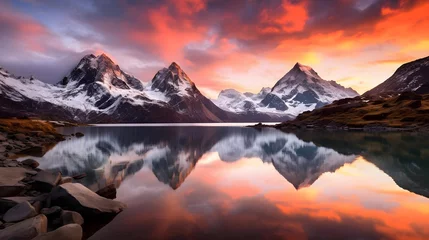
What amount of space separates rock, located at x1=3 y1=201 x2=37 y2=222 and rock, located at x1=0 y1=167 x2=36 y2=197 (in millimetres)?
5284

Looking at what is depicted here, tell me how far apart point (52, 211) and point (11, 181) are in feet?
31.0

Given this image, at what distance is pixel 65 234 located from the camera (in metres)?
13.8

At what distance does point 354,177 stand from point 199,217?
21459 millimetres

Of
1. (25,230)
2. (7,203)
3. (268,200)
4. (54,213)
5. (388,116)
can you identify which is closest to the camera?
(25,230)

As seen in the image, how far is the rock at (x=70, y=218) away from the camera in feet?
52.4

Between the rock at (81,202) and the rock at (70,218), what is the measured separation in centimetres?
96

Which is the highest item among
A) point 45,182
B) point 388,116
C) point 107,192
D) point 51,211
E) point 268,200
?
point 388,116

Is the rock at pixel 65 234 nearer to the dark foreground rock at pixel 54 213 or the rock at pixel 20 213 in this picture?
the dark foreground rock at pixel 54 213

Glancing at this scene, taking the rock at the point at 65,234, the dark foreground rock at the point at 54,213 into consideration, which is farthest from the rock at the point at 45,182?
the rock at the point at 65,234

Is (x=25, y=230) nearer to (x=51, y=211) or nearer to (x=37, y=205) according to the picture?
(x=51, y=211)

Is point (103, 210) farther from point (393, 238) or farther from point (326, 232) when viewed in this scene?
point (393, 238)

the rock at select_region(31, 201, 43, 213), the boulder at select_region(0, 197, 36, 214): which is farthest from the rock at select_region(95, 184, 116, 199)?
the boulder at select_region(0, 197, 36, 214)

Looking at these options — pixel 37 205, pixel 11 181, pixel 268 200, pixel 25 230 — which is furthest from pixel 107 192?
pixel 268 200

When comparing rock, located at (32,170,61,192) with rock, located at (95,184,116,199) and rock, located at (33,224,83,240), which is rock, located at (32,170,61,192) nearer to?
rock, located at (95,184,116,199)
